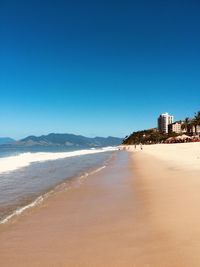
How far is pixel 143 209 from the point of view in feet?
31.6

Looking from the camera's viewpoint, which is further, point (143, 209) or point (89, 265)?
point (143, 209)

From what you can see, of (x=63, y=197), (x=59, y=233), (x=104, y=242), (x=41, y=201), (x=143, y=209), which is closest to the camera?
(x=104, y=242)

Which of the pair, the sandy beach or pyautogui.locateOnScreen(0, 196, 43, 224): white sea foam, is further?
pyautogui.locateOnScreen(0, 196, 43, 224): white sea foam

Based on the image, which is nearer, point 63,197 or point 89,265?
point 89,265

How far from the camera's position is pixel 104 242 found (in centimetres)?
658

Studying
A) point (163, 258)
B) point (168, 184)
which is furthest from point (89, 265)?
point (168, 184)

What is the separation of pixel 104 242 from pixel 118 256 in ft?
2.96

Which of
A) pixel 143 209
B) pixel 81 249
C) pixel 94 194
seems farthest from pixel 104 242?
pixel 94 194

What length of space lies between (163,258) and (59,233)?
2.70 meters

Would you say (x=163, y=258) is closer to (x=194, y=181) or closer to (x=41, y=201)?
(x=41, y=201)

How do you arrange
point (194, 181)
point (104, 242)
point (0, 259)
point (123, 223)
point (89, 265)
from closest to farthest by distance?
point (89, 265) → point (0, 259) → point (104, 242) → point (123, 223) → point (194, 181)

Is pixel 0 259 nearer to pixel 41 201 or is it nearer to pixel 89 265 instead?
pixel 89 265

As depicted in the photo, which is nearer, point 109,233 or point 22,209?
point 109,233

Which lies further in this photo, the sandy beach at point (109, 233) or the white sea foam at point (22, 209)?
the white sea foam at point (22, 209)
